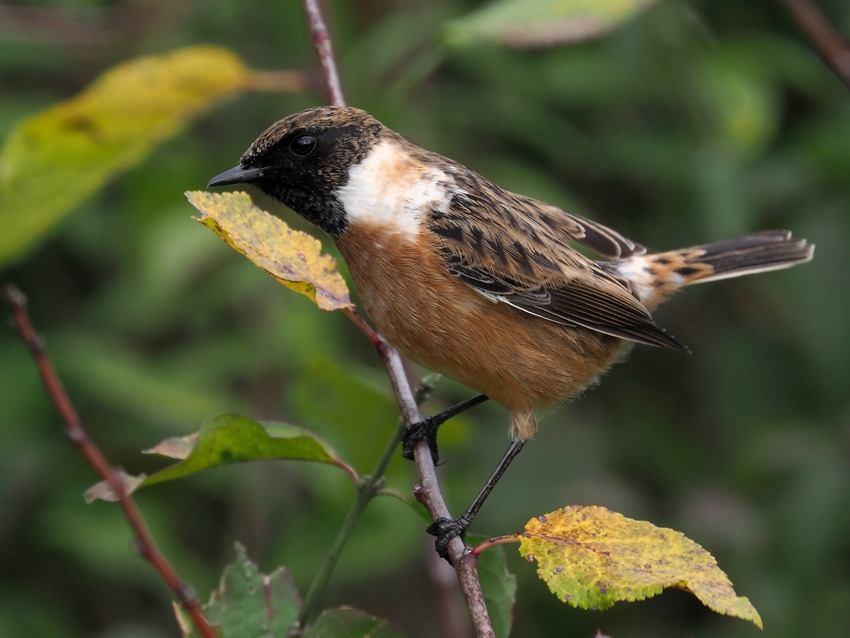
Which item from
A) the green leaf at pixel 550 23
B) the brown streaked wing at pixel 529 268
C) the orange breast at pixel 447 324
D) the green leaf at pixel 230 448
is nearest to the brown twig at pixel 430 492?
the orange breast at pixel 447 324

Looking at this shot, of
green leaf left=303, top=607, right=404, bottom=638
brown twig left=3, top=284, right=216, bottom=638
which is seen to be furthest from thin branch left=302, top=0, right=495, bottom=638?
brown twig left=3, top=284, right=216, bottom=638

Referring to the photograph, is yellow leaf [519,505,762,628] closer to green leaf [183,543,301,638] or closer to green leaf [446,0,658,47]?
green leaf [183,543,301,638]

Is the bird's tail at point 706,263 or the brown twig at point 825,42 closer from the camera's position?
the brown twig at point 825,42

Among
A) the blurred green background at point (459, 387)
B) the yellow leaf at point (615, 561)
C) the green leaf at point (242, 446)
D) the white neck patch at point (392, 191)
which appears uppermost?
the white neck patch at point (392, 191)

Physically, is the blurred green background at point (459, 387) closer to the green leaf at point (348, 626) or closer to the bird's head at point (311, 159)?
the bird's head at point (311, 159)

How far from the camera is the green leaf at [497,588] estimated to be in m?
2.52

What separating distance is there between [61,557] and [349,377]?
11.1ft

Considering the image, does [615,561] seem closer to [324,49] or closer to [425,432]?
[425,432]

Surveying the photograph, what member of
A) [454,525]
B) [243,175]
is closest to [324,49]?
[243,175]

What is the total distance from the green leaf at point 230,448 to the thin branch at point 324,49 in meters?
1.29

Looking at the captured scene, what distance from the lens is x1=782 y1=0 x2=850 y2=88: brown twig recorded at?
10.4ft

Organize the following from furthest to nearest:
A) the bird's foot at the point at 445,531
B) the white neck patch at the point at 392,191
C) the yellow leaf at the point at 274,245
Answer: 1. the white neck patch at the point at 392,191
2. the bird's foot at the point at 445,531
3. the yellow leaf at the point at 274,245

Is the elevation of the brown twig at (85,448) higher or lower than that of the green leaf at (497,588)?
higher

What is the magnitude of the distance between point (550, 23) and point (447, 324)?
1.00 metres
